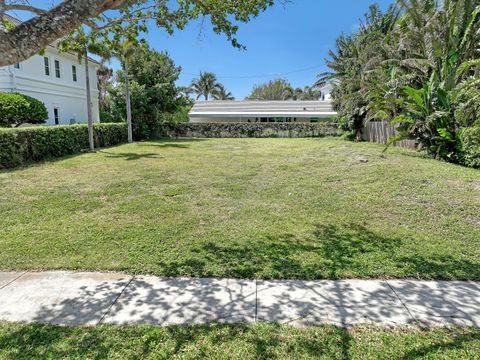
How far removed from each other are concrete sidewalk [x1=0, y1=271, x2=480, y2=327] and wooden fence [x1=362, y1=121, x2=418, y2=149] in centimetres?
1303

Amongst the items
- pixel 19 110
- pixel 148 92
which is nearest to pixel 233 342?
pixel 19 110

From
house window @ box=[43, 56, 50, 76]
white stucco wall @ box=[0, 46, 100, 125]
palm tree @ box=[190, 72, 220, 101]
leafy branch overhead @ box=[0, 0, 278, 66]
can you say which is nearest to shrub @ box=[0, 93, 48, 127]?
white stucco wall @ box=[0, 46, 100, 125]

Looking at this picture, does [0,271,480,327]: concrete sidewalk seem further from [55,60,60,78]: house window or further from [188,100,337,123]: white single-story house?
[188,100,337,123]: white single-story house

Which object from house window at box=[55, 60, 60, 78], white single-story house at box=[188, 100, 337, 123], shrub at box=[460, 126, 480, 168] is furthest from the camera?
white single-story house at box=[188, 100, 337, 123]

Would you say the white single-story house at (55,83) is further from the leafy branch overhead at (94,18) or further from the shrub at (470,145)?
the shrub at (470,145)

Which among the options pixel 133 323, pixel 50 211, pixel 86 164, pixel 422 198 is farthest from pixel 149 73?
pixel 133 323

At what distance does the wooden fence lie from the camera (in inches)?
604

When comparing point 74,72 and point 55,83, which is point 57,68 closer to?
point 55,83

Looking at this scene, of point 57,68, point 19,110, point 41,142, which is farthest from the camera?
point 57,68

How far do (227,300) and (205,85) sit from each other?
5779 cm

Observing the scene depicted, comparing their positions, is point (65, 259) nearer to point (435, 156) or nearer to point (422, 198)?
point (422, 198)

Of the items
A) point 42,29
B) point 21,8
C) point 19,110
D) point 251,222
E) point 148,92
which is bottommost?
point 251,222

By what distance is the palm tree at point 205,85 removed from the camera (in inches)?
2254

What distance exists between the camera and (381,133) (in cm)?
1822
